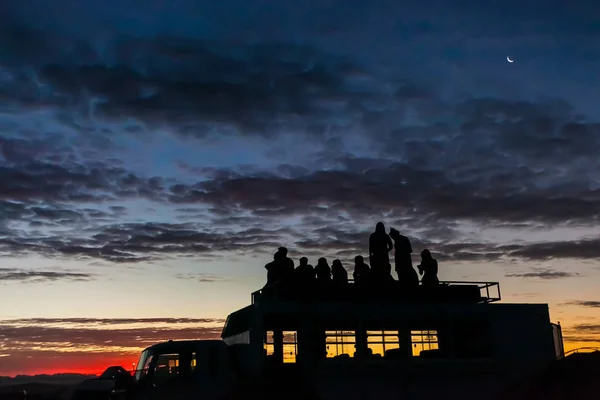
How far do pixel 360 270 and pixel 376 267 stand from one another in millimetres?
575

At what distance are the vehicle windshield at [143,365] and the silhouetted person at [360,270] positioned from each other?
6.22 m

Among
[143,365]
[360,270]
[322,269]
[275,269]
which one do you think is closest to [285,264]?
[275,269]

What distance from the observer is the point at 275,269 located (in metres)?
18.5

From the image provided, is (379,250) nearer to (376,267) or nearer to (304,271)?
(376,267)

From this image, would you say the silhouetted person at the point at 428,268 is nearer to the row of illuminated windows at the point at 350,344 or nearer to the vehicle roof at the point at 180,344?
the row of illuminated windows at the point at 350,344

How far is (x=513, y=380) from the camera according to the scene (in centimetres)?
1717

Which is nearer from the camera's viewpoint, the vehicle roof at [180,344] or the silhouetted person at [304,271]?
the vehicle roof at [180,344]

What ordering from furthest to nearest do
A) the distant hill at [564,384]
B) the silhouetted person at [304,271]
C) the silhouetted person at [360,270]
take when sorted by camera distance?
the silhouetted person at [360,270]
the silhouetted person at [304,271]
the distant hill at [564,384]

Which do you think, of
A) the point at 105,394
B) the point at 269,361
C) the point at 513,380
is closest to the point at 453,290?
the point at 513,380

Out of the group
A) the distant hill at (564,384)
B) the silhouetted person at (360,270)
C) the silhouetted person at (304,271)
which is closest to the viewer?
the distant hill at (564,384)

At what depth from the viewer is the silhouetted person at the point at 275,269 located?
18.4 m

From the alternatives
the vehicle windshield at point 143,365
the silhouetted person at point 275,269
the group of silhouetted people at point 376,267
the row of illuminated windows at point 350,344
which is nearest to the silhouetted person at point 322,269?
the group of silhouetted people at point 376,267

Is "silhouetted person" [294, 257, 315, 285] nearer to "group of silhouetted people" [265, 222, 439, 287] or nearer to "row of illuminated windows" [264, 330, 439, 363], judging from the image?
"group of silhouetted people" [265, 222, 439, 287]

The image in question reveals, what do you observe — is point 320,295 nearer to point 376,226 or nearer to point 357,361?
point 357,361
